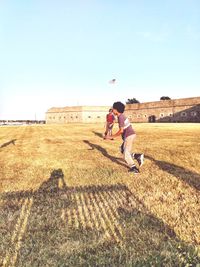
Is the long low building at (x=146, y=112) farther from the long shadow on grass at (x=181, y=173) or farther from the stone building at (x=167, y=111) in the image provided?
the long shadow on grass at (x=181, y=173)

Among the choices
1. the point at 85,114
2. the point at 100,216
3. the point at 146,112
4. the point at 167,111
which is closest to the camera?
the point at 100,216

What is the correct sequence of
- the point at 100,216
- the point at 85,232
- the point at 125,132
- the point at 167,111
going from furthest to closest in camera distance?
the point at 167,111 → the point at 125,132 → the point at 100,216 → the point at 85,232

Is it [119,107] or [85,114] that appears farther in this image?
[85,114]

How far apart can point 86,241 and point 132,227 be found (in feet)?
2.86

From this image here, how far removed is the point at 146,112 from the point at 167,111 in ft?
28.0

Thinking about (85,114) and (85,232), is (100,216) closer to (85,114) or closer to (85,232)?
(85,232)

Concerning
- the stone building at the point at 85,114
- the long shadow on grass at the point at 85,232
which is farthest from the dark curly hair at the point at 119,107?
the stone building at the point at 85,114

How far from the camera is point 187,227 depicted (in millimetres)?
5000

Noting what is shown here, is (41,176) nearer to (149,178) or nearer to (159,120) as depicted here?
(149,178)

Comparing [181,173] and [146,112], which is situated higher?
[146,112]

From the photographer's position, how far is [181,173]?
31.1 feet

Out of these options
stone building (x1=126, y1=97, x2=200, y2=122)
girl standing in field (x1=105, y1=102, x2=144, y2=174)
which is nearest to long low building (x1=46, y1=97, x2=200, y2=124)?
stone building (x1=126, y1=97, x2=200, y2=122)

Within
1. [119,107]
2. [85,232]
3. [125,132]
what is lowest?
[85,232]

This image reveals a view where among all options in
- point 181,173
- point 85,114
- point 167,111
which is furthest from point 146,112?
point 181,173
